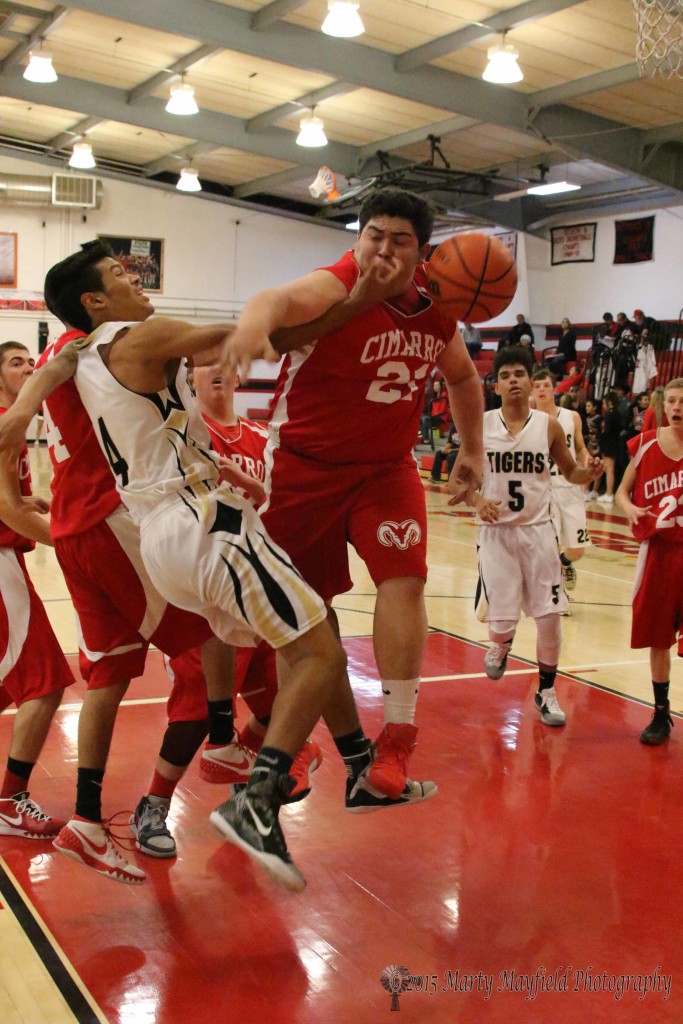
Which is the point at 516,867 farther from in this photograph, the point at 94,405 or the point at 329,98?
the point at 329,98

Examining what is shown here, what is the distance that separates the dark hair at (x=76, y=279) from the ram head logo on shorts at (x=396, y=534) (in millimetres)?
1244

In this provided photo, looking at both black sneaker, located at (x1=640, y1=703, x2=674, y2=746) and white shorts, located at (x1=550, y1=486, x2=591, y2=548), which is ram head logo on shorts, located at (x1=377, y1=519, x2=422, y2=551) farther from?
white shorts, located at (x1=550, y1=486, x2=591, y2=548)

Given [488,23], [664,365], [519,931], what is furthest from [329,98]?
[519,931]

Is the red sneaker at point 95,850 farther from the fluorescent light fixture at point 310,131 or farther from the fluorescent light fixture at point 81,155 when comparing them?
the fluorescent light fixture at point 81,155

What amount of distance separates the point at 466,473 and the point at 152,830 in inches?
70.4

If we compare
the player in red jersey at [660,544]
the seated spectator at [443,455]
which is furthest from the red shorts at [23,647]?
the seated spectator at [443,455]

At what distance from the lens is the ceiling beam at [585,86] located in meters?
13.3

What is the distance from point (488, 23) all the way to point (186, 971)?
11890mm

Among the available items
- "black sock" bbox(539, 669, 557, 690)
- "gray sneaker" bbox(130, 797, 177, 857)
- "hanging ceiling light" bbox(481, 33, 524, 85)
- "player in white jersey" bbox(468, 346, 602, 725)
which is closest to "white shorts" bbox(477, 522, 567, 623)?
"player in white jersey" bbox(468, 346, 602, 725)

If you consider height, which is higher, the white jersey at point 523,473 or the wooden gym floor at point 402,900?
the white jersey at point 523,473

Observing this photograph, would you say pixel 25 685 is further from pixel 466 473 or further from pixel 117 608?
pixel 466 473

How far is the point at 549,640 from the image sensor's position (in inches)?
229

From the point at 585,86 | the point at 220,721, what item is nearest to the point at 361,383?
the point at 220,721

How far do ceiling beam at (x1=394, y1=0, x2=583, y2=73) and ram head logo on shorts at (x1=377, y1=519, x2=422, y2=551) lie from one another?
975 centimetres
